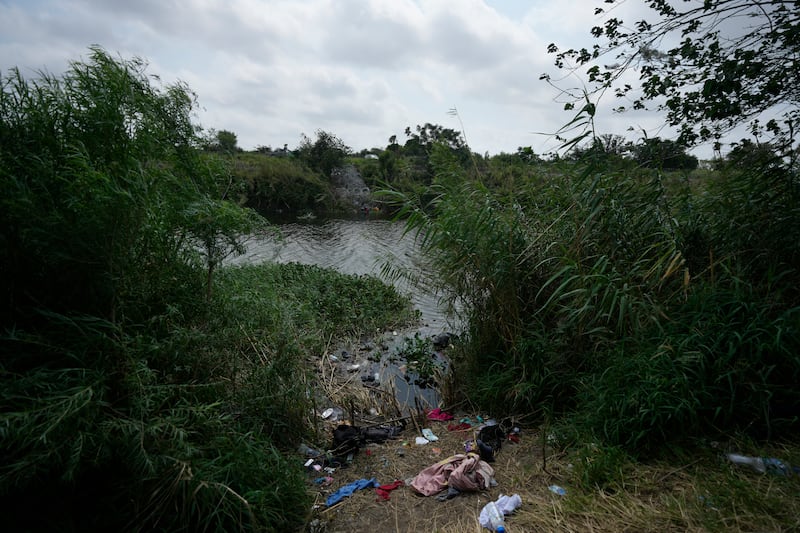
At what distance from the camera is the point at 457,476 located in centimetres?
286

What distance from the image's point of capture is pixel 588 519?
2.24 meters

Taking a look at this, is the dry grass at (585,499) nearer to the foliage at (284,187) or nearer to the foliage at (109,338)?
the foliage at (109,338)

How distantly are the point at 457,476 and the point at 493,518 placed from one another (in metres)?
0.43

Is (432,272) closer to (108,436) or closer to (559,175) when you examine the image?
(559,175)

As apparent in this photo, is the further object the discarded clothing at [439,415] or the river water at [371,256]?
the river water at [371,256]

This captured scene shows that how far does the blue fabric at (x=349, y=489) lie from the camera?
2.95 m

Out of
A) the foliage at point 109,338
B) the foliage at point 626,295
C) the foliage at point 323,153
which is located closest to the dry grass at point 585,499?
the foliage at point 626,295

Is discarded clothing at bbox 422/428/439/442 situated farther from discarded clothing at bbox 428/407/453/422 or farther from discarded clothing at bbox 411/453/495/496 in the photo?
discarded clothing at bbox 411/453/495/496

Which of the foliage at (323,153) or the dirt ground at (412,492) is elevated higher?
the foliage at (323,153)

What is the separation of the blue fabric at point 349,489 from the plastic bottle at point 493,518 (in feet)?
3.10

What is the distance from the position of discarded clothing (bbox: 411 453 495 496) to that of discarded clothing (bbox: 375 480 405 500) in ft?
0.41

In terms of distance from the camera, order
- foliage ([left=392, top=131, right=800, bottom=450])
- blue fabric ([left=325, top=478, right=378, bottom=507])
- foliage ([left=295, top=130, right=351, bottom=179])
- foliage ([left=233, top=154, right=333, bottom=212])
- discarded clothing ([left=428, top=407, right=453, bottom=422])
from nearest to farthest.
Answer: foliage ([left=392, top=131, right=800, bottom=450])
blue fabric ([left=325, top=478, right=378, bottom=507])
discarded clothing ([left=428, top=407, right=453, bottom=422])
foliage ([left=233, top=154, right=333, bottom=212])
foliage ([left=295, top=130, right=351, bottom=179])

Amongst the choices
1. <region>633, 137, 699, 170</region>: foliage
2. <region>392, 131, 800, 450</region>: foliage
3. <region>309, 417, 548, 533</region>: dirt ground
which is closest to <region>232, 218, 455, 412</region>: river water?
<region>392, 131, 800, 450</region>: foliage

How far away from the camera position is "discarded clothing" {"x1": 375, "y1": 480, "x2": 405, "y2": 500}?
2992mm
